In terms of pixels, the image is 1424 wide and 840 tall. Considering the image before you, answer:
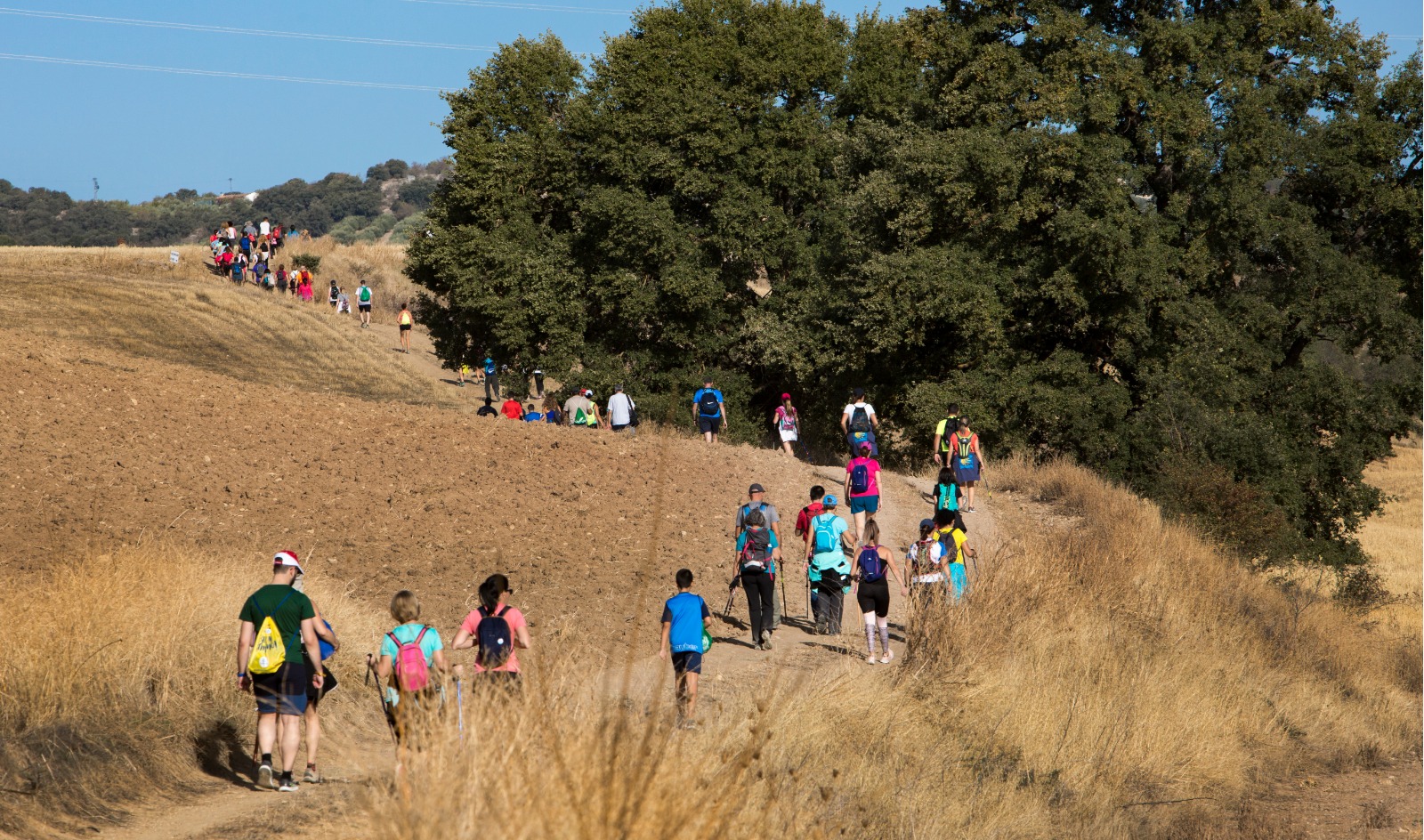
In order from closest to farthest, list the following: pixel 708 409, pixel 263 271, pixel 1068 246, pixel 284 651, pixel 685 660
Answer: pixel 284 651
pixel 685 660
pixel 708 409
pixel 1068 246
pixel 263 271

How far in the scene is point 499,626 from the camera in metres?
7.94

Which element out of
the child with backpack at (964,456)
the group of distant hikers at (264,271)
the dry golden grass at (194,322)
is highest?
the group of distant hikers at (264,271)

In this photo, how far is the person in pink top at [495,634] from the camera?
788 cm

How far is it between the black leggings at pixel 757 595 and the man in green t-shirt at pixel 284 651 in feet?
17.2

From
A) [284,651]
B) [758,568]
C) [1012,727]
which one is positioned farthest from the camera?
[758,568]

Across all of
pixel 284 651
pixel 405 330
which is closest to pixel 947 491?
pixel 284 651

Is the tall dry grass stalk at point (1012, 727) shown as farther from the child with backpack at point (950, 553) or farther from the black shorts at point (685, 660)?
the black shorts at point (685, 660)

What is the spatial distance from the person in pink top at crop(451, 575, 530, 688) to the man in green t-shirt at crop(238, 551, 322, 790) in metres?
1.04

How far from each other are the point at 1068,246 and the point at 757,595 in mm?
15521

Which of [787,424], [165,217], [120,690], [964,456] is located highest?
[165,217]

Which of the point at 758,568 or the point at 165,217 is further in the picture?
the point at 165,217

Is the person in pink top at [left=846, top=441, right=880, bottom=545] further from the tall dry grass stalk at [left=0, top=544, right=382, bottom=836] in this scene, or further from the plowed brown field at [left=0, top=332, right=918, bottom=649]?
the tall dry grass stalk at [left=0, top=544, right=382, bottom=836]

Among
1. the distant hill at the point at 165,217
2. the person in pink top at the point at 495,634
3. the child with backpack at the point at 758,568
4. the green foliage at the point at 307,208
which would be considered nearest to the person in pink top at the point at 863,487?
the child with backpack at the point at 758,568

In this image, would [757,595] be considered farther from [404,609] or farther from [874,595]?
[404,609]
